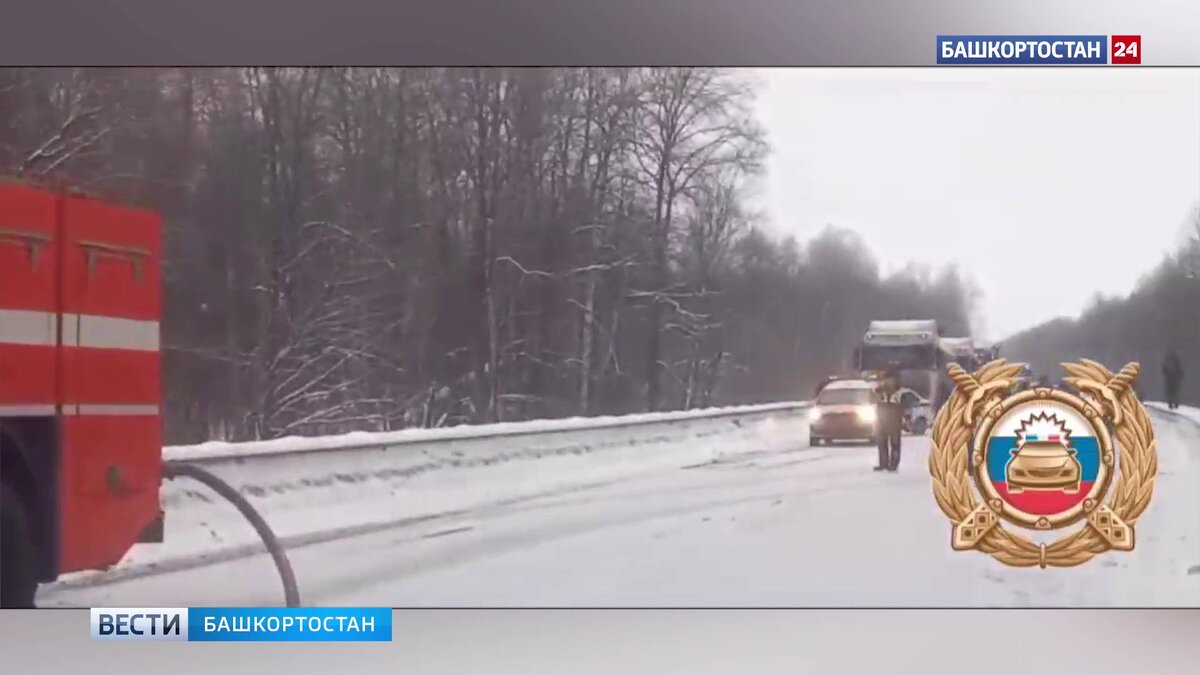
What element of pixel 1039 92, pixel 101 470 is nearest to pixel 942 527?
pixel 1039 92

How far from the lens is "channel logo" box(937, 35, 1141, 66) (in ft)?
10.9

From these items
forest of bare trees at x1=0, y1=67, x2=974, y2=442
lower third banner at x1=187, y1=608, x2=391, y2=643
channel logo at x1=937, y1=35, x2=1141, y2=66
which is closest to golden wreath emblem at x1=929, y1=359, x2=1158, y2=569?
forest of bare trees at x1=0, y1=67, x2=974, y2=442

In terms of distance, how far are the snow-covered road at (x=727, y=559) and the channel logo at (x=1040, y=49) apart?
1.14 m

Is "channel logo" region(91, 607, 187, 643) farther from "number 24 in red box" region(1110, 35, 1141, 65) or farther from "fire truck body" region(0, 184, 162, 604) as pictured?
"number 24 in red box" region(1110, 35, 1141, 65)

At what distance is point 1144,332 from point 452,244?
204 centimetres

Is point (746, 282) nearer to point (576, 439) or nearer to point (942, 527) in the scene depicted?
point (576, 439)

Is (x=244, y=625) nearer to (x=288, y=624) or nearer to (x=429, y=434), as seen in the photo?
(x=288, y=624)

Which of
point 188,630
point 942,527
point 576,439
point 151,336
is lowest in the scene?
point 188,630

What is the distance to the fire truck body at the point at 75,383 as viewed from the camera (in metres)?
3.22

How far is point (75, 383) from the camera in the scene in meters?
3.27

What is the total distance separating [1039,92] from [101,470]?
294 cm

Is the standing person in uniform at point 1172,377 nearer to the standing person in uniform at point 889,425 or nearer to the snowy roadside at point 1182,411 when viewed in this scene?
the snowy roadside at point 1182,411

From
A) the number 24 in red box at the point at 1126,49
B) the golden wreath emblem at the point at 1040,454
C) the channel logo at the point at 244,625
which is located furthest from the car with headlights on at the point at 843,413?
the channel logo at the point at 244,625

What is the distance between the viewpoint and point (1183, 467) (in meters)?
3.38
